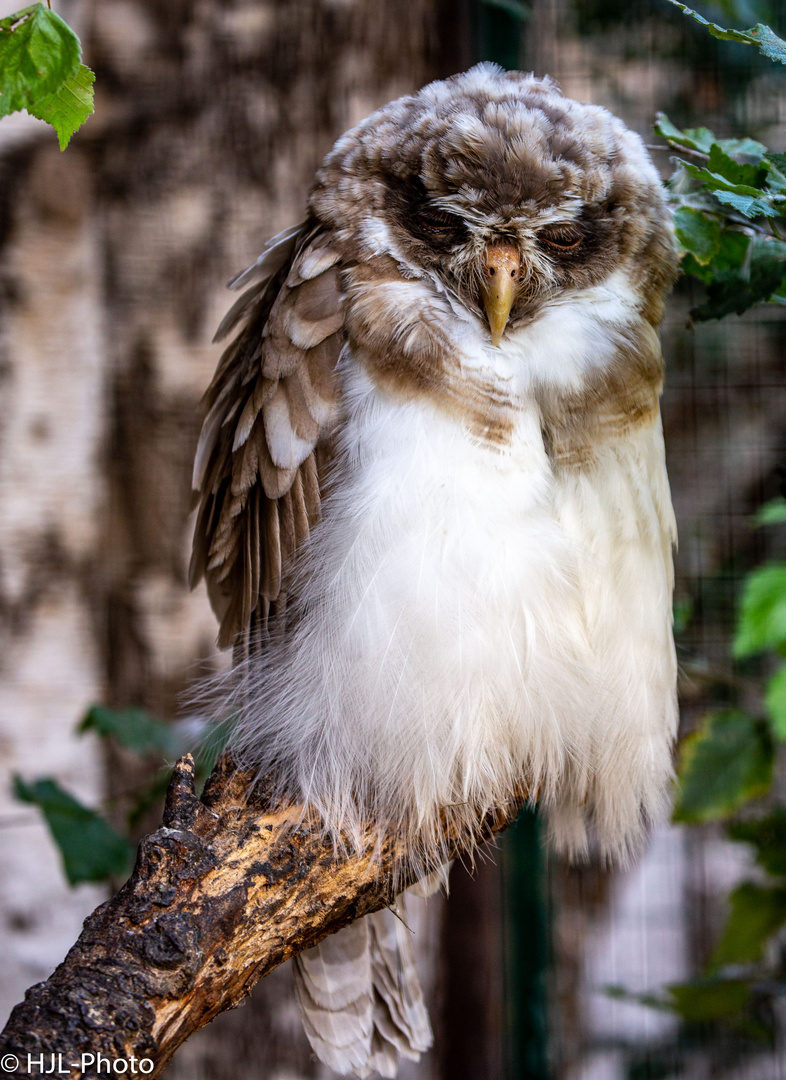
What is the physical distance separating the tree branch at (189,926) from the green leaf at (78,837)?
837 mm

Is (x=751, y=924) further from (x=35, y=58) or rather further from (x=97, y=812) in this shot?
(x=35, y=58)

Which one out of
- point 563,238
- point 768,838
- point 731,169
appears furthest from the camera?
point 768,838

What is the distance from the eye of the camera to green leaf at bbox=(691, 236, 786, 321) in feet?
5.32

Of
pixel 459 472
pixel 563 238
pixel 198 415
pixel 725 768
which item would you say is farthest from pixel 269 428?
pixel 725 768

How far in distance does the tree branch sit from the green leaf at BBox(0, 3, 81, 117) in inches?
39.3

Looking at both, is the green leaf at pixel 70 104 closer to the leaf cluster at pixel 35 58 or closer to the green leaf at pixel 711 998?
the leaf cluster at pixel 35 58

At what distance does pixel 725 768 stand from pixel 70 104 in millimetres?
2070

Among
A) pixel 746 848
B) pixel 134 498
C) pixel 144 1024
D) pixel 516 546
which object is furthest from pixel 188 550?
pixel 746 848

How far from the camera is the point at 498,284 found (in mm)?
1602

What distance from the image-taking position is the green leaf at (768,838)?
246cm

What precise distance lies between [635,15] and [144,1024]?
10.5 feet

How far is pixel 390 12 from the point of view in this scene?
3035 mm

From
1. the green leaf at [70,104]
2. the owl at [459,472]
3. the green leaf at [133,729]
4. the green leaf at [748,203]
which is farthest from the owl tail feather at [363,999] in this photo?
the green leaf at [70,104]

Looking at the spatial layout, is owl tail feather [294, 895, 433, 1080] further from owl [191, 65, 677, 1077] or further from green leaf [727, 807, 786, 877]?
green leaf [727, 807, 786, 877]
